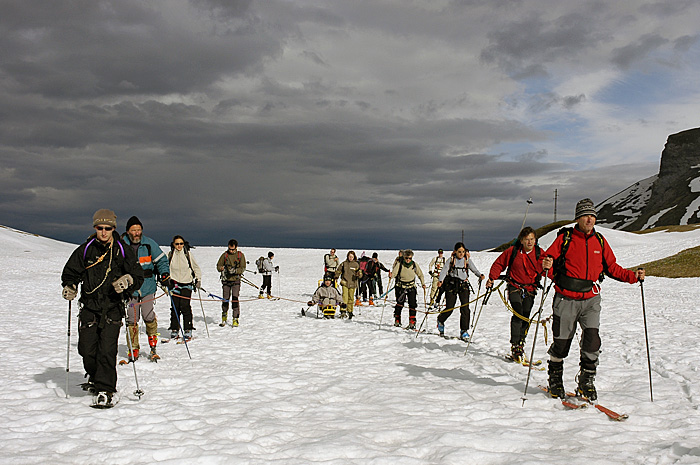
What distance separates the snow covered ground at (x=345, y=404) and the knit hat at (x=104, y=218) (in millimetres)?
2527

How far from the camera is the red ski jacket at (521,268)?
9.44m

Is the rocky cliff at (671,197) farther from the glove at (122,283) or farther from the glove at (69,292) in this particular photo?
the glove at (69,292)

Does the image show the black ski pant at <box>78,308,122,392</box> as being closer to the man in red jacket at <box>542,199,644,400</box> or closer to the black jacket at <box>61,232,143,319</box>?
the black jacket at <box>61,232,143,319</box>

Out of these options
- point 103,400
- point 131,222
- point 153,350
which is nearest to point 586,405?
point 103,400

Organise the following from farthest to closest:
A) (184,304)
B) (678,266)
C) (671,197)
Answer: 1. (671,197)
2. (678,266)
3. (184,304)

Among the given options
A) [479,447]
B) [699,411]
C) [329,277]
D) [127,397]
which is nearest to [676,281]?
[329,277]

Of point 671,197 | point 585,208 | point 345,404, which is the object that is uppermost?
point 671,197

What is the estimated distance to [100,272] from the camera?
21.5 ft

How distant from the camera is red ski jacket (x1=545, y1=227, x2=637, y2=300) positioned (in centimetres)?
661

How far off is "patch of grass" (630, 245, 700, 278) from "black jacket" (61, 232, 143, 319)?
31.1 metres

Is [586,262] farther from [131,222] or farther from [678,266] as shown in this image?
[678,266]

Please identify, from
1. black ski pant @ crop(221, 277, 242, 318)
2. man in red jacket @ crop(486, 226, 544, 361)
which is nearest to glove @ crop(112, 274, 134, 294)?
man in red jacket @ crop(486, 226, 544, 361)

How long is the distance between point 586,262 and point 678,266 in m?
30.3

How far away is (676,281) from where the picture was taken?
25984 mm
